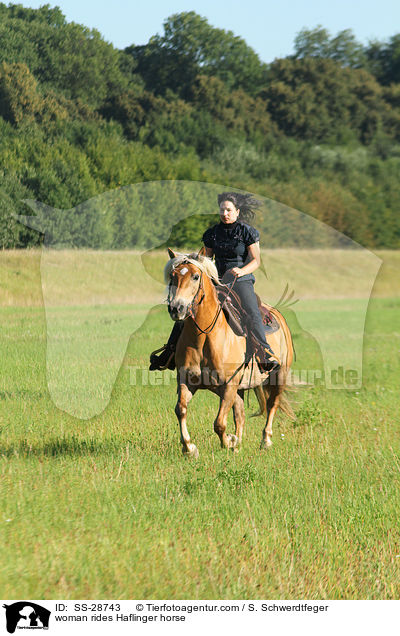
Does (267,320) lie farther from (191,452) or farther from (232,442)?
(191,452)

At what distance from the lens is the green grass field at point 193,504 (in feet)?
16.1

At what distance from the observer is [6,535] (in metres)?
5.44

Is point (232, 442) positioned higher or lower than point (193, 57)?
lower

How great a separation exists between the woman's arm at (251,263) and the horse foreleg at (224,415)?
53.1 inches

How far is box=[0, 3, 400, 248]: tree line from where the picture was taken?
32.4 m

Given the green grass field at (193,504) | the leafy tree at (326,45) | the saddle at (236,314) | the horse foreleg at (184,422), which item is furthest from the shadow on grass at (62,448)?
the leafy tree at (326,45)

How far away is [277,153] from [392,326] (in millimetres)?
24637

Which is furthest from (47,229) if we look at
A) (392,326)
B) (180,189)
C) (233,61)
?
(233,61)

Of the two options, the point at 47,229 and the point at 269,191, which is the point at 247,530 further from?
the point at 269,191

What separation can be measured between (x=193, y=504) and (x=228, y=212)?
329 centimetres

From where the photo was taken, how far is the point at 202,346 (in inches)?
309

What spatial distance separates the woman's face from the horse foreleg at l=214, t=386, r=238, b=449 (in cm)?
193
